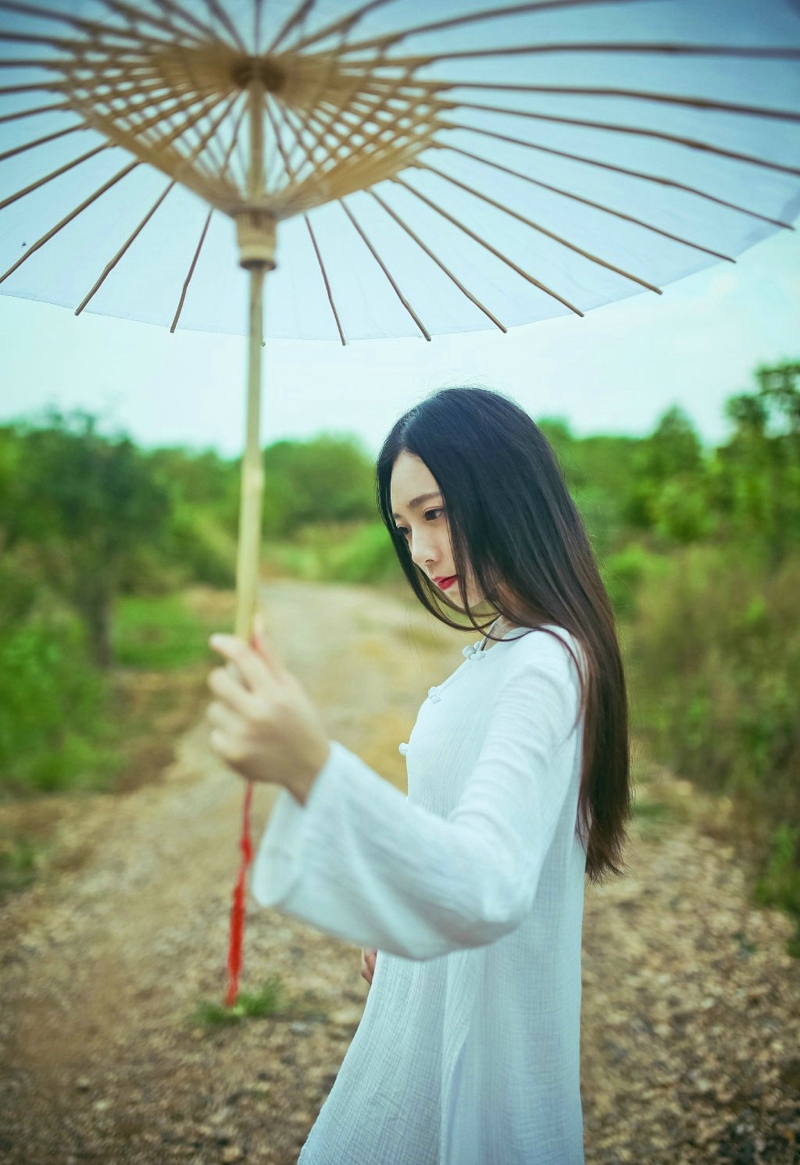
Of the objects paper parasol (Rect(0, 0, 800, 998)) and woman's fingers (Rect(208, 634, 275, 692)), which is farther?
paper parasol (Rect(0, 0, 800, 998))

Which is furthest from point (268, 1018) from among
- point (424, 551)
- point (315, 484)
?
point (315, 484)

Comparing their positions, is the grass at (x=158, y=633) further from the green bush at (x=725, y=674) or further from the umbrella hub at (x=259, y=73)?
the umbrella hub at (x=259, y=73)

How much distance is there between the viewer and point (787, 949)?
384 centimetres

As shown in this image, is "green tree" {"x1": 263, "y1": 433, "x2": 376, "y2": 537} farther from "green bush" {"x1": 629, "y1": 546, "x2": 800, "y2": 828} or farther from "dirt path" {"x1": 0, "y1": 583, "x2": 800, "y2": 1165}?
"dirt path" {"x1": 0, "y1": 583, "x2": 800, "y2": 1165}

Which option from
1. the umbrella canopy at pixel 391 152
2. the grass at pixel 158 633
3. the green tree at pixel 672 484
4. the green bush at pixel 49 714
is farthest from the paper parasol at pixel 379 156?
the grass at pixel 158 633

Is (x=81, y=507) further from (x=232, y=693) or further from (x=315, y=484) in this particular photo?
(x=315, y=484)

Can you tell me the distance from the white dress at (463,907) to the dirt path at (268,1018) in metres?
1.17

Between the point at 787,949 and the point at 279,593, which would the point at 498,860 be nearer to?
the point at 787,949

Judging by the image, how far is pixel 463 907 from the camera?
84 cm

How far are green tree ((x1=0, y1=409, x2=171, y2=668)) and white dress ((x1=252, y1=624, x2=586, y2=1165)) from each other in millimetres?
6929

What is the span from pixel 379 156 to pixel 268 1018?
138 inches

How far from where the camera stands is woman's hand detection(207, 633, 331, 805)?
2.68 feet

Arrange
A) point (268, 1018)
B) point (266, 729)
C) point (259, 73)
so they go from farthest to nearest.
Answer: point (268, 1018) → point (259, 73) → point (266, 729)

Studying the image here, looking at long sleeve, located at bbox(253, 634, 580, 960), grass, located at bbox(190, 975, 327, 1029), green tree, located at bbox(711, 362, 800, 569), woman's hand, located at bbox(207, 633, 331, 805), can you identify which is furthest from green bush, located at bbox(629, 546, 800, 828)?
woman's hand, located at bbox(207, 633, 331, 805)
